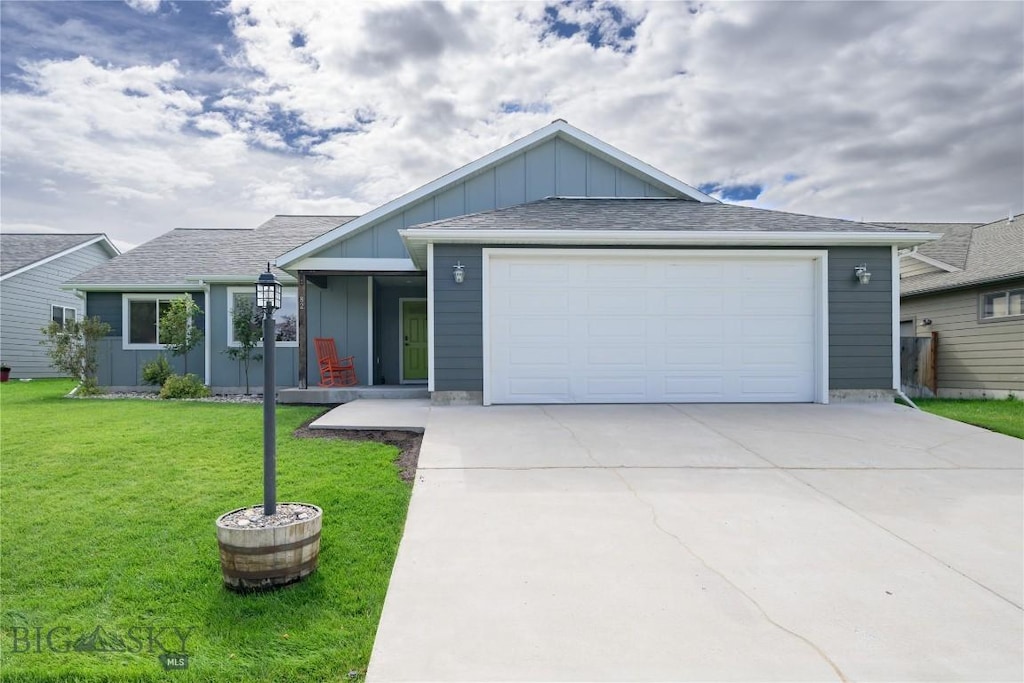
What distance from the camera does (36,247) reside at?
19.1 m

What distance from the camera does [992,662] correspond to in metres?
2.30

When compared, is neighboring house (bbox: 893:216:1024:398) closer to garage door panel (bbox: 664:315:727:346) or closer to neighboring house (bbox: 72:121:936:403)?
neighboring house (bbox: 72:121:936:403)

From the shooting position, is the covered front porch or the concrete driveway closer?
the concrete driveway

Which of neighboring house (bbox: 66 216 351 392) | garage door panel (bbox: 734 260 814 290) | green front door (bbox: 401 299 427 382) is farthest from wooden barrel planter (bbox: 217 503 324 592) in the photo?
green front door (bbox: 401 299 427 382)

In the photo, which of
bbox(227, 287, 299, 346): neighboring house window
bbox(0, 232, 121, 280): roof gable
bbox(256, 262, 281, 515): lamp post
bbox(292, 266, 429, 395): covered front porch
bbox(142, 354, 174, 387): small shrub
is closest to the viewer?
bbox(256, 262, 281, 515): lamp post

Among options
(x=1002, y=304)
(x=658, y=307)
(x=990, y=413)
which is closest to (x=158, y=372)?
(x=658, y=307)

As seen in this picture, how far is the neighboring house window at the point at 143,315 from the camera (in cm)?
1295

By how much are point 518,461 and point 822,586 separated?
2.81 meters

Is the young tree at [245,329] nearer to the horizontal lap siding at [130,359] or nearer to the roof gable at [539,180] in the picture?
the horizontal lap siding at [130,359]

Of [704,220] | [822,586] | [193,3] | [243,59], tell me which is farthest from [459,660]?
[243,59]

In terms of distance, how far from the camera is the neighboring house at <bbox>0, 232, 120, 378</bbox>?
17.1 meters

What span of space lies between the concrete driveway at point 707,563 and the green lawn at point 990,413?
151cm

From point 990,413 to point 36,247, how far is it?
2699 centimetres

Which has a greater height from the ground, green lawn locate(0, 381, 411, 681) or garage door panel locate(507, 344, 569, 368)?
garage door panel locate(507, 344, 569, 368)
